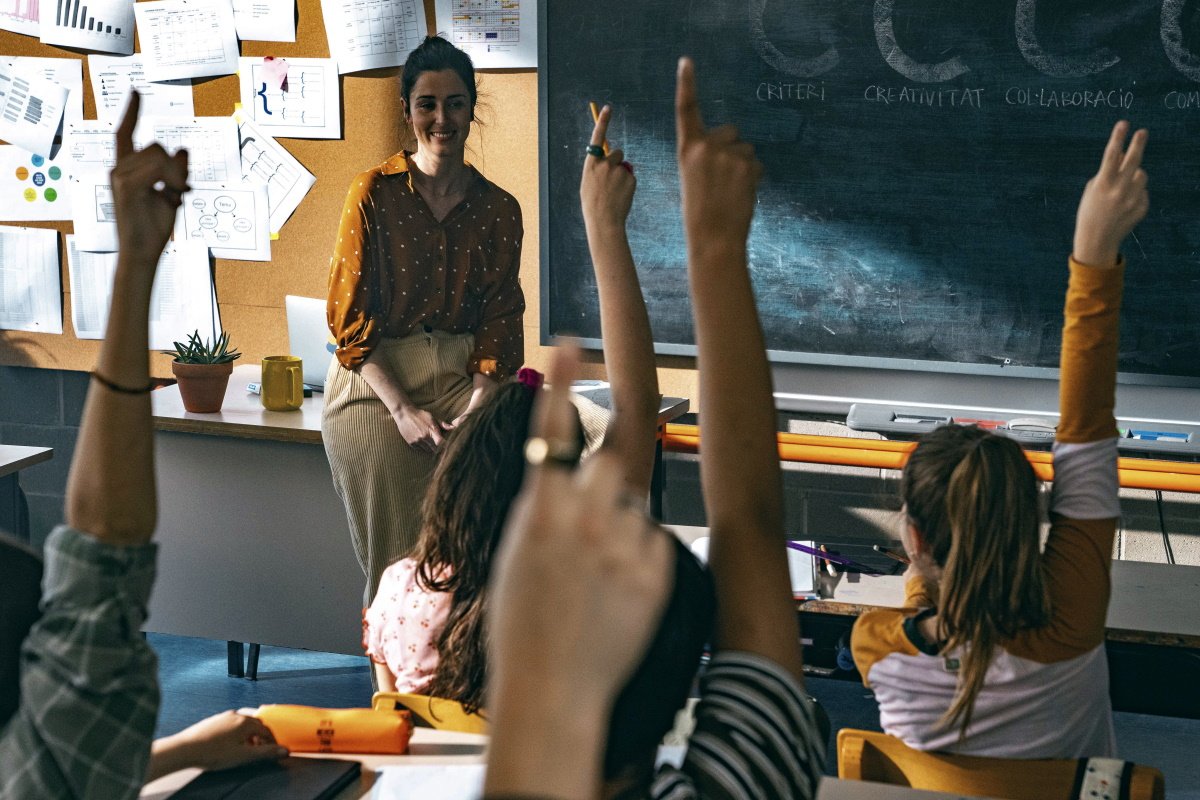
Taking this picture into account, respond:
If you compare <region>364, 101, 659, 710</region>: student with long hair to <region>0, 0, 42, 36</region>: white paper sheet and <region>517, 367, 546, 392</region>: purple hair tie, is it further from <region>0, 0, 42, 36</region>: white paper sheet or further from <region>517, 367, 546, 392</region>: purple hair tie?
<region>0, 0, 42, 36</region>: white paper sheet

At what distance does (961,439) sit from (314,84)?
2962 millimetres

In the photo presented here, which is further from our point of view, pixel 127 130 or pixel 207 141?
pixel 207 141

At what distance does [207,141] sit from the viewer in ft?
13.6

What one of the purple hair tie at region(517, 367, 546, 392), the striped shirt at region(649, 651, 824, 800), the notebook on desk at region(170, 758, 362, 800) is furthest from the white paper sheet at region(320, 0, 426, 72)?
the striped shirt at region(649, 651, 824, 800)

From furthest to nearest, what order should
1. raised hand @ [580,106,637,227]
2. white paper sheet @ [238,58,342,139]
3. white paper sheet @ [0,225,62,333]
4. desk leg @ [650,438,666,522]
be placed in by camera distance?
white paper sheet @ [0,225,62,333] < white paper sheet @ [238,58,342,139] < desk leg @ [650,438,666,522] < raised hand @ [580,106,637,227]

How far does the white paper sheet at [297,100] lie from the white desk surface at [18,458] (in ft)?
4.75

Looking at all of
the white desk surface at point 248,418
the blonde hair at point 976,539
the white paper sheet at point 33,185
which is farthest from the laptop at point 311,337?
the blonde hair at point 976,539

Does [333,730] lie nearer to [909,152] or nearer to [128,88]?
[909,152]

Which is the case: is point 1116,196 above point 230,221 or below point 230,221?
below

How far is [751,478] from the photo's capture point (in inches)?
27.0

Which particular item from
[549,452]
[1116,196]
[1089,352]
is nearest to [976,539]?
[1089,352]

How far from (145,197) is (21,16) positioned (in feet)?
13.4

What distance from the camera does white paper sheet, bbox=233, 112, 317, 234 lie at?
4.08m

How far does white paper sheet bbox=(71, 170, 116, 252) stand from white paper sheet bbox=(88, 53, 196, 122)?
23 centimetres
